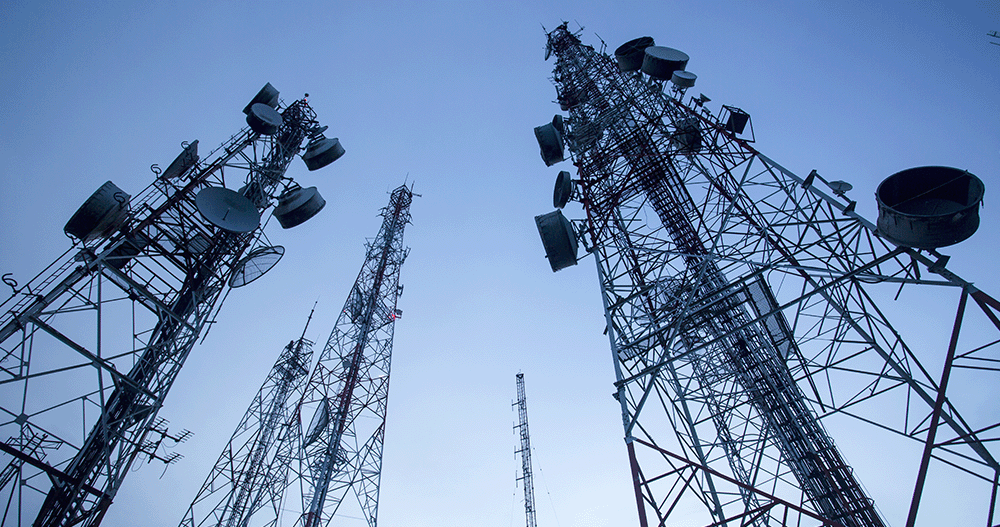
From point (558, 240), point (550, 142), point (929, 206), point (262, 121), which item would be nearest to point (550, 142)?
point (550, 142)

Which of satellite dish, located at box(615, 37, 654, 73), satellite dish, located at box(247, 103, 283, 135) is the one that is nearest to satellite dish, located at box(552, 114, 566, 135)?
satellite dish, located at box(615, 37, 654, 73)

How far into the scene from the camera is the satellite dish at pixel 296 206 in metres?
16.1

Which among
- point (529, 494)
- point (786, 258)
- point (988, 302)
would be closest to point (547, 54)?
point (786, 258)

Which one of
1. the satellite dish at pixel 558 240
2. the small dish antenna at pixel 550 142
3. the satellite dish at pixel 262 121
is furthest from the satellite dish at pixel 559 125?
the satellite dish at pixel 262 121

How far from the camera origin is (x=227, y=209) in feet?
45.9

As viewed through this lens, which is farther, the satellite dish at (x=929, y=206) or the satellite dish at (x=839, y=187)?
the satellite dish at (x=839, y=187)

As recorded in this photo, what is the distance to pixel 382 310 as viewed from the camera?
81.6ft

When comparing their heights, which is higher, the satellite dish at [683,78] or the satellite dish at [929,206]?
the satellite dish at [683,78]

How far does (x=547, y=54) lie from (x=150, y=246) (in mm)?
19317

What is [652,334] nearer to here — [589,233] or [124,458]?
[589,233]

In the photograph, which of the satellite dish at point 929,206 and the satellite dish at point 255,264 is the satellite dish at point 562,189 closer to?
the satellite dish at point 929,206

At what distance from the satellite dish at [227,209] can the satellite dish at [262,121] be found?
11.9ft

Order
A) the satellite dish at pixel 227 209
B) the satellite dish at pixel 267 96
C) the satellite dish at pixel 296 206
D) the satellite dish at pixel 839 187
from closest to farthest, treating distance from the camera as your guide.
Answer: the satellite dish at pixel 839 187 → the satellite dish at pixel 227 209 → the satellite dish at pixel 296 206 → the satellite dish at pixel 267 96

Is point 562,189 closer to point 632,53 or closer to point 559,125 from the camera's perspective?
point 559,125
